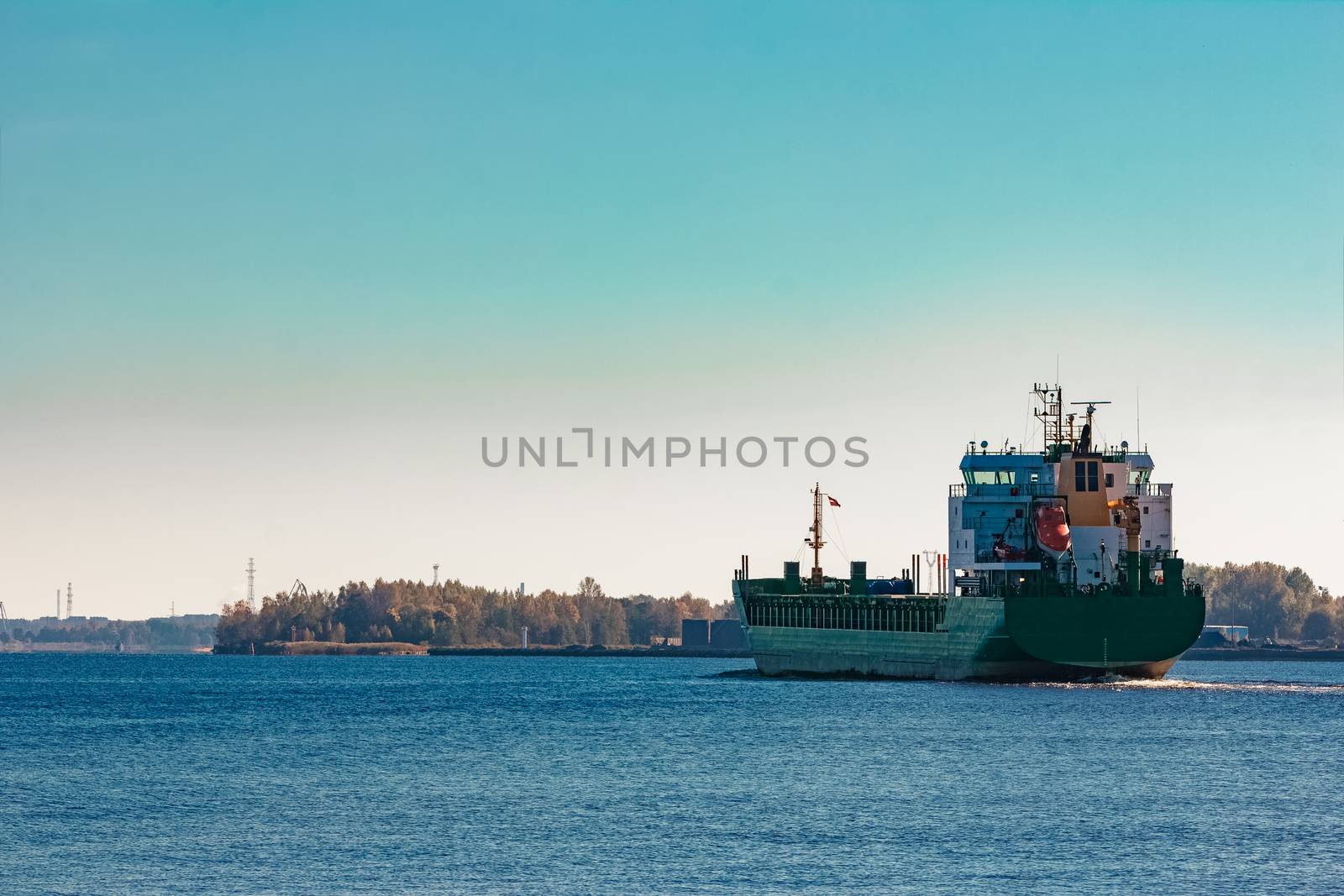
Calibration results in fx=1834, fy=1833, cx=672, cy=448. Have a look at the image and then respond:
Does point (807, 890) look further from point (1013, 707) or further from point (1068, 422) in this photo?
point (1068, 422)

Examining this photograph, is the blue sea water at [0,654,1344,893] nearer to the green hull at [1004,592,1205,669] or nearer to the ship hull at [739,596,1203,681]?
the ship hull at [739,596,1203,681]

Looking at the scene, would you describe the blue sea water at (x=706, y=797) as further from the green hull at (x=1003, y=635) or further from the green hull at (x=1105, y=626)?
the green hull at (x=1105, y=626)

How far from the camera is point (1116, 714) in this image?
276ft

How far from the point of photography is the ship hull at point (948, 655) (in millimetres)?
98125

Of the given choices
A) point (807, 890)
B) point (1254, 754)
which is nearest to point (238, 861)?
point (807, 890)

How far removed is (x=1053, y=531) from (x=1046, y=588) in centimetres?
458

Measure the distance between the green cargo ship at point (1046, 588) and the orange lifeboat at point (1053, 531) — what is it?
66mm

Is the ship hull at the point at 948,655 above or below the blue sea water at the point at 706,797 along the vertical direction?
above

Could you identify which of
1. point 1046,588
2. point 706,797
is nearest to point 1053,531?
point 1046,588

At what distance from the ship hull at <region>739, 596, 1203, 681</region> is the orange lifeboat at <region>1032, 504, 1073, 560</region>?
5.24 metres

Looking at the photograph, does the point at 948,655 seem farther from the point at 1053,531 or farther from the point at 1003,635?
the point at 1053,531

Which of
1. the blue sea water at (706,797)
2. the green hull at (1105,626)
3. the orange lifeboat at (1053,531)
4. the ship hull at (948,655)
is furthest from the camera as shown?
the orange lifeboat at (1053,531)

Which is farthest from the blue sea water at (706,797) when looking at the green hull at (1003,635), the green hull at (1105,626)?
the green hull at (1105,626)

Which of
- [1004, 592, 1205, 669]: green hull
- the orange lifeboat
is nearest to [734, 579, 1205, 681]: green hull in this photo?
[1004, 592, 1205, 669]: green hull
